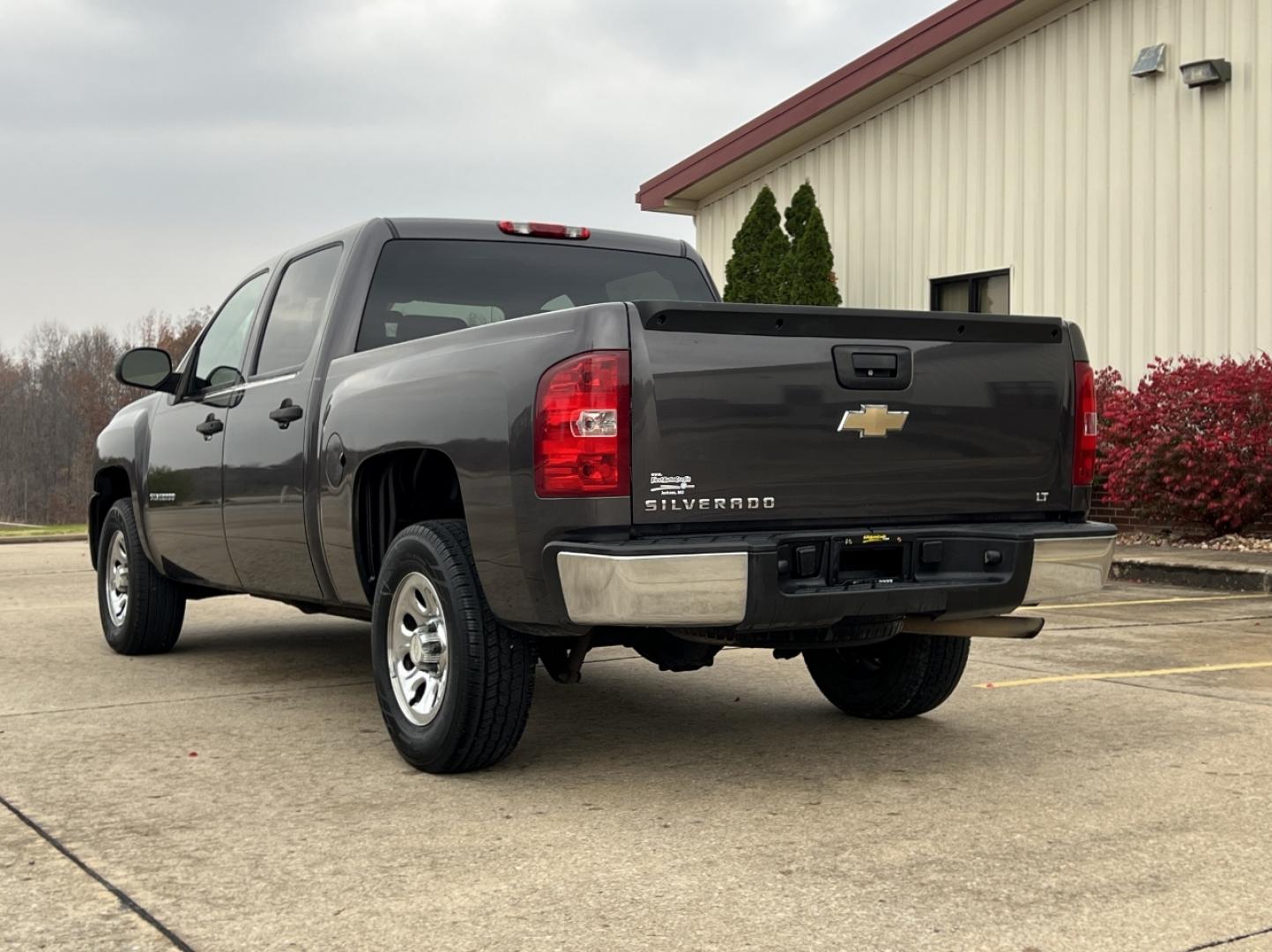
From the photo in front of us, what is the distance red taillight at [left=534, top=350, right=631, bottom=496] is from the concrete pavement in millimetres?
1009

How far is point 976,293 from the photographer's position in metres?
18.0

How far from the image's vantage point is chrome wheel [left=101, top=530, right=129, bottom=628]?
322 inches

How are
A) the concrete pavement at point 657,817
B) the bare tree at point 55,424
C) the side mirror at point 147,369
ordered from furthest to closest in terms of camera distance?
the bare tree at point 55,424
the side mirror at point 147,369
the concrete pavement at point 657,817

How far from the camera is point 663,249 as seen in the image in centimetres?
706

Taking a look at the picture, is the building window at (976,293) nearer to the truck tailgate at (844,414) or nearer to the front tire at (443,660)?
the truck tailgate at (844,414)

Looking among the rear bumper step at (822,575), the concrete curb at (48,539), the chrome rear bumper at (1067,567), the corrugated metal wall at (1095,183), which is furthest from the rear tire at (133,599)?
the concrete curb at (48,539)

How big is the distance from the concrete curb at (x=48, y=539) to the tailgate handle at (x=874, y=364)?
59.4 ft

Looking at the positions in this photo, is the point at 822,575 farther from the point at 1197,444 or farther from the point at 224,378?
the point at 1197,444

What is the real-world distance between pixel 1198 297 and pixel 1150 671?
864 cm

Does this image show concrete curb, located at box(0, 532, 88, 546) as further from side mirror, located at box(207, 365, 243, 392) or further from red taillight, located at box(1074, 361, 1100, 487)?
red taillight, located at box(1074, 361, 1100, 487)

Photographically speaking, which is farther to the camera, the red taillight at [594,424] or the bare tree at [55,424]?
the bare tree at [55,424]


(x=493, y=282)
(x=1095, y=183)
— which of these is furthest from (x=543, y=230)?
(x=1095, y=183)

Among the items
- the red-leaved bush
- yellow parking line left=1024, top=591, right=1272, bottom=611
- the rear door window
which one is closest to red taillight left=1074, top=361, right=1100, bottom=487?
the rear door window

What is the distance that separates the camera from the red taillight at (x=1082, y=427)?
17.2ft
